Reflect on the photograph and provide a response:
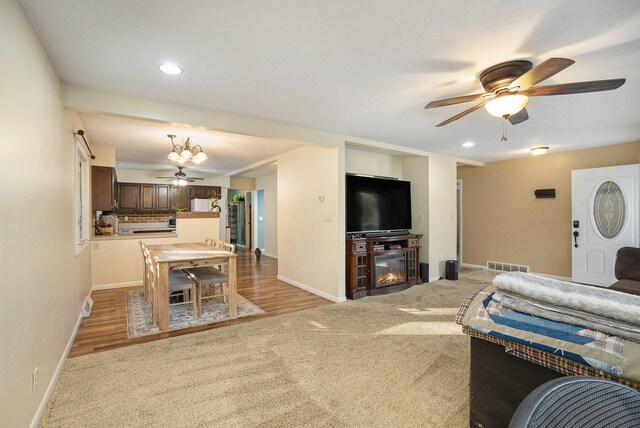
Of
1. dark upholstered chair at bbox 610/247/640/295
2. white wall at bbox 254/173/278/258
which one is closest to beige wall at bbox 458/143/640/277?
dark upholstered chair at bbox 610/247/640/295

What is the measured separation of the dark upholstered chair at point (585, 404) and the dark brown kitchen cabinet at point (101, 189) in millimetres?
6041

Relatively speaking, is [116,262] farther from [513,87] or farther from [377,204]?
[513,87]

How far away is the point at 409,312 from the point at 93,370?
3.40 metres

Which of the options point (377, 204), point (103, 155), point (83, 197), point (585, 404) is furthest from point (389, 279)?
point (103, 155)

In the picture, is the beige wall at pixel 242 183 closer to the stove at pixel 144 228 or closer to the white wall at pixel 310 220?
the stove at pixel 144 228

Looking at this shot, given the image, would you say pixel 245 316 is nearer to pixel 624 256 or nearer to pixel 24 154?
pixel 24 154

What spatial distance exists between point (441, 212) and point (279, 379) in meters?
4.81

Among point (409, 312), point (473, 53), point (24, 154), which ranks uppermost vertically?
point (473, 53)

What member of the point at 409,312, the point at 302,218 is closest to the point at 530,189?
the point at 409,312

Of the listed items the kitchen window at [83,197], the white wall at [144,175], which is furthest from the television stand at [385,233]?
the white wall at [144,175]

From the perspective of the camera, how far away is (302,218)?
5207 millimetres

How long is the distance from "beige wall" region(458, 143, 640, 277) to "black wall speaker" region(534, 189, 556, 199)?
0.08 meters

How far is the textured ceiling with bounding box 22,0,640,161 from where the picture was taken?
5.71ft

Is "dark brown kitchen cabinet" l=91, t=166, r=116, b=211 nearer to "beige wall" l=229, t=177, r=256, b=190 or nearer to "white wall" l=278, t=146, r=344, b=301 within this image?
"white wall" l=278, t=146, r=344, b=301
